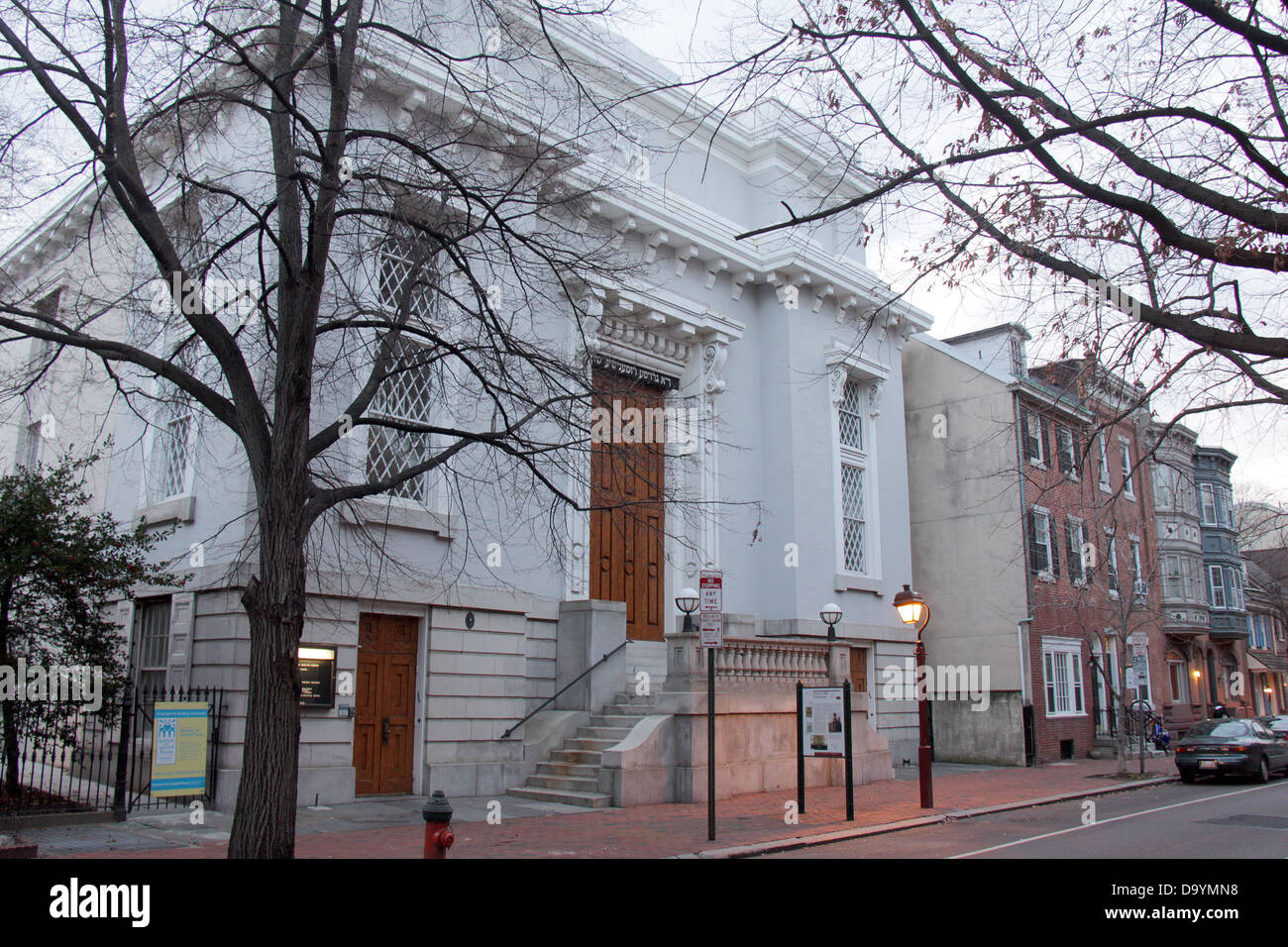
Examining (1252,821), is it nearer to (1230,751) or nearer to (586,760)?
(1230,751)

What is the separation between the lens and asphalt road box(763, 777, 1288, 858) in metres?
11.7

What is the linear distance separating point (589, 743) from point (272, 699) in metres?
8.72

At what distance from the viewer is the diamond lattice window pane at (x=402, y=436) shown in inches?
592

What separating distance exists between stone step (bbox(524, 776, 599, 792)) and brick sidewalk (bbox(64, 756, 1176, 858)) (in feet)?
2.64

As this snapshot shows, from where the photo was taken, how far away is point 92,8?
31.4 ft

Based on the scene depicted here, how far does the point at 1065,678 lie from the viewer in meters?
28.5

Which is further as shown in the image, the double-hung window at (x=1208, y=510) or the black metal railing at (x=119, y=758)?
the double-hung window at (x=1208, y=510)

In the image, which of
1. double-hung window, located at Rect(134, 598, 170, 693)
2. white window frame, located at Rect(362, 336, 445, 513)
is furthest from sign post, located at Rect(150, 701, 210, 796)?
white window frame, located at Rect(362, 336, 445, 513)

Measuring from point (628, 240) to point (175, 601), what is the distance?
10.3 m

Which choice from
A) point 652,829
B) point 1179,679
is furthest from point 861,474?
point 1179,679

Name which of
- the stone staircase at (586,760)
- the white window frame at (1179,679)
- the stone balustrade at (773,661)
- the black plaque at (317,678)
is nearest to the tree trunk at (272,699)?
the black plaque at (317,678)

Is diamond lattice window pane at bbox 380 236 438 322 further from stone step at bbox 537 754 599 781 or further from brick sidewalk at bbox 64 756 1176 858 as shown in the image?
stone step at bbox 537 754 599 781

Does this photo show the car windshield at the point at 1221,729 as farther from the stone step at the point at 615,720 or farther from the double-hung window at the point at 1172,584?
the double-hung window at the point at 1172,584

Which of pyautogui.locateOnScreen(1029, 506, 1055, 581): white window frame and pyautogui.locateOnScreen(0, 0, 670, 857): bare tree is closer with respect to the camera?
pyautogui.locateOnScreen(0, 0, 670, 857): bare tree
